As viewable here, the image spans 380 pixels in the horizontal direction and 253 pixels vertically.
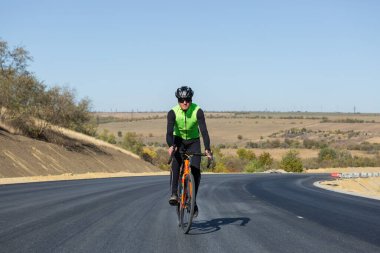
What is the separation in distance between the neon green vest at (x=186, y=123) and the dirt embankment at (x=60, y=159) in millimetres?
23821

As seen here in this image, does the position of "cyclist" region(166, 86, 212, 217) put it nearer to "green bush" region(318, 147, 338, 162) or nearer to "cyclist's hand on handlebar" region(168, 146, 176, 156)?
"cyclist's hand on handlebar" region(168, 146, 176, 156)

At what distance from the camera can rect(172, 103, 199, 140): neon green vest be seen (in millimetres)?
9602

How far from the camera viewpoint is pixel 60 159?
47969mm

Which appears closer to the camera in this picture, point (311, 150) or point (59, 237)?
point (59, 237)

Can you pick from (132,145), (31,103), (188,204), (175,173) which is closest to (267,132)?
(132,145)

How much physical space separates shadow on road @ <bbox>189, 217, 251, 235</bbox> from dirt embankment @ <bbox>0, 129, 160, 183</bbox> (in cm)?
2268

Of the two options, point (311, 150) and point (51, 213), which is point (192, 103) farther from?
point (311, 150)

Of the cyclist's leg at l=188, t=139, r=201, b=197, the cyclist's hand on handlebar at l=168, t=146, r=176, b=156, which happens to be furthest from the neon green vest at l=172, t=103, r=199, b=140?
the cyclist's hand on handlebar at l=168, t=146, r=176, b=156

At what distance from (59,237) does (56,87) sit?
46909 mm

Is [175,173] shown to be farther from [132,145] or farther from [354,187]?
[132,145]

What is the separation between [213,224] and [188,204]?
1190 mm

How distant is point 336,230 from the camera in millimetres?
10016

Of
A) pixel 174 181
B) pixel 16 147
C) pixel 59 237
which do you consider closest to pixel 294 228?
pixel 174 181

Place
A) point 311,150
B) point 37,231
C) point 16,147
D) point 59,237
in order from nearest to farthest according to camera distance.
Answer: point 59,237 < point 37,231 < point 16,147 < point 311,150
